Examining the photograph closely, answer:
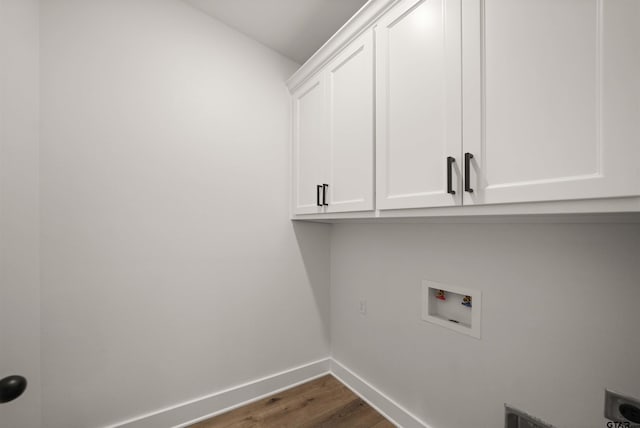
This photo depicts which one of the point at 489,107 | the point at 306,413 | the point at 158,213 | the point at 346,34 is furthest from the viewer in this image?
the point at 306,413

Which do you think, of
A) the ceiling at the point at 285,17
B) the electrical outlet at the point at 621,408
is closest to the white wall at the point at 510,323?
the electrical outlet at the point at 621,408

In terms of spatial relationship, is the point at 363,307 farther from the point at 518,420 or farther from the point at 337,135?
the point at 337,135

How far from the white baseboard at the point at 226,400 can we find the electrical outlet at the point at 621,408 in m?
1.65

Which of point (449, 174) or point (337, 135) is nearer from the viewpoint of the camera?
point (449, 174)

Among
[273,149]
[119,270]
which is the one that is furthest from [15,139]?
[273,149]

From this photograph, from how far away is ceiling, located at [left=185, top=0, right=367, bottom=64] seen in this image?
159 cm

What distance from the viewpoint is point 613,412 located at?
36.2 inches

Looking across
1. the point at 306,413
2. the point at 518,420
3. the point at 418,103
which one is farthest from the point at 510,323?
the point at 306,413

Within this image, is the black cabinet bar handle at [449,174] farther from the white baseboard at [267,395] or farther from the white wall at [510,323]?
the white baseboard at [267,395]

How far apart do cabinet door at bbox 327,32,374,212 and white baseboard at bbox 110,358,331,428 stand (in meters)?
1.32

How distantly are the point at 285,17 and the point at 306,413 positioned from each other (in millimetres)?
2509

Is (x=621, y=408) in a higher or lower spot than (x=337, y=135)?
lower

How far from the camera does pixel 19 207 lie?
112 centimetres

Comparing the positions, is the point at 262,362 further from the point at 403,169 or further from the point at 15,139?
the point at 15,139
